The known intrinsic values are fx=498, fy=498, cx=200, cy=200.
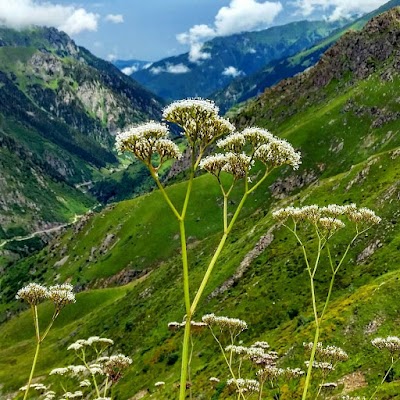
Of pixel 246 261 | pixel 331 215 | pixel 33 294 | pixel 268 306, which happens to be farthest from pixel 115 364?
pixel 246 261

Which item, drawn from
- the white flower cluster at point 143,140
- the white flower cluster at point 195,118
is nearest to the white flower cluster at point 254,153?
the white flower cluster at point 195,118

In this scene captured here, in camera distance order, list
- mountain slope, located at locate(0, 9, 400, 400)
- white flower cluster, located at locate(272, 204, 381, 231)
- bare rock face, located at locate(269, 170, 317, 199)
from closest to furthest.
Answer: white flower cluster, located at locate(272, 204, 381, 231) → mountain slope, located at locate(0, 9, 400, 400) → bare rock face, located at locate(269, 170, 317, 199)

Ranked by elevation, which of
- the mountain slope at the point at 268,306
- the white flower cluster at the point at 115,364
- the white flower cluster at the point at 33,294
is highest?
the white flower cluster at the point at 33,294

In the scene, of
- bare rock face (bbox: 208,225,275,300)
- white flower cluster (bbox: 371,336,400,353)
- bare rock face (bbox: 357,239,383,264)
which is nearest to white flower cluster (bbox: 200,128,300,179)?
white flower cluster (bbox: 371,336,400,353)

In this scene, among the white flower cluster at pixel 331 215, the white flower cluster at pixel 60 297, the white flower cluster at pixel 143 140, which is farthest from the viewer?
the white flower cluster at pixel 331 215

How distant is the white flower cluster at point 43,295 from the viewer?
55.0ft

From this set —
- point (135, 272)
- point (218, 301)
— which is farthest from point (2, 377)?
point (218, 301)

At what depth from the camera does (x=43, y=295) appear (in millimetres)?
16797

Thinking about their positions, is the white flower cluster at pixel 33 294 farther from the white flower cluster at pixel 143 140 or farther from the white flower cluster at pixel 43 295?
the white flower cluster at pixel 143 140

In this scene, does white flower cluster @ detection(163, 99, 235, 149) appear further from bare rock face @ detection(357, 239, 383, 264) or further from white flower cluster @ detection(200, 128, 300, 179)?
bare rock face @ detection(357, 239, 383, 264)

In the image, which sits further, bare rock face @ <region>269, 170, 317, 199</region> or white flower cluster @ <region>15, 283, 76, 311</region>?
bare rock face @ <region>269, 170, 317, 199</region>

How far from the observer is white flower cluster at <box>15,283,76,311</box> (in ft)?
55.0

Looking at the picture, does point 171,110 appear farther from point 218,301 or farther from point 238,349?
point 218,301

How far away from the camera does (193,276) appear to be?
399 ft
